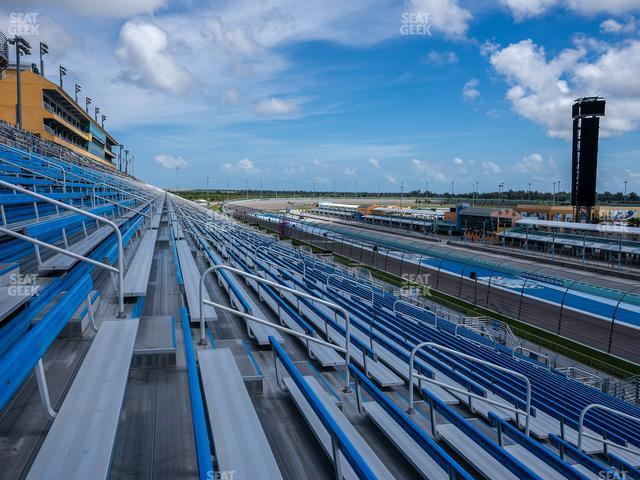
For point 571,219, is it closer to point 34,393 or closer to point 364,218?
point 364,218

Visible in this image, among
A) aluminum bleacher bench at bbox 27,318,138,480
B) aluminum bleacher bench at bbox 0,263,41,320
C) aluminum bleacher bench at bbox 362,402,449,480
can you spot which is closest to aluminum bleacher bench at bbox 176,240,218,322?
aluminum bleacher bench at bbox 27,318,138,480

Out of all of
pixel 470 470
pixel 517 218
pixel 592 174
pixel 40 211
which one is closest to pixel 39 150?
pixel 40 211

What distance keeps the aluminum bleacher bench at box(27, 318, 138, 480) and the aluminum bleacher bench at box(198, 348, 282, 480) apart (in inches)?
23.1

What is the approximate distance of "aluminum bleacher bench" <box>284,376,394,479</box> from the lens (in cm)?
283

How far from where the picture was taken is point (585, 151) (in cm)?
3775

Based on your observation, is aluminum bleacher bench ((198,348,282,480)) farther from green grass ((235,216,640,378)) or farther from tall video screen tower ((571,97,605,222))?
tall video screen tower ((571,97,605,222))

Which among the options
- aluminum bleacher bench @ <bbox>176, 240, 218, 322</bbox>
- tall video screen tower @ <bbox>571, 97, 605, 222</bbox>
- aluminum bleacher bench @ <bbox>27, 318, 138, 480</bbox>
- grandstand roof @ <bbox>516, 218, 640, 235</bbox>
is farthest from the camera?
tall video screen tower @ <bbox>571, 97, 605, 222</bbox>

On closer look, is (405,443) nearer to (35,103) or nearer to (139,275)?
(139,275)

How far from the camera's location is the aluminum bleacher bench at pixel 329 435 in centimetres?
283

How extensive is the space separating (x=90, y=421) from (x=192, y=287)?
339 centimetres

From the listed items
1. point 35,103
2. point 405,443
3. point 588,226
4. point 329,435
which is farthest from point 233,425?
point 35,103

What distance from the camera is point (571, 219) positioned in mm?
41438

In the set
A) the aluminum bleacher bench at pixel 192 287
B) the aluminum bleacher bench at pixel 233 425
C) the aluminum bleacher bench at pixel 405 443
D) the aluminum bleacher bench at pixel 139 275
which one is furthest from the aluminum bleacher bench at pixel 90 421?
the aluminum bleacher bench at pixel 405 443

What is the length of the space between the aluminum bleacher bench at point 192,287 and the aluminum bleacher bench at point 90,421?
51.5 inches
